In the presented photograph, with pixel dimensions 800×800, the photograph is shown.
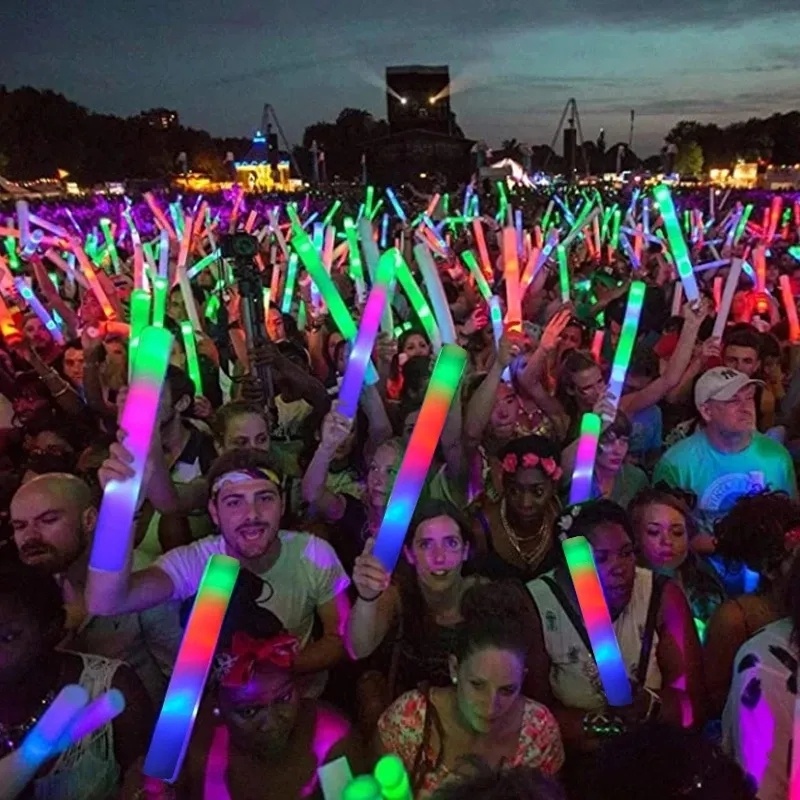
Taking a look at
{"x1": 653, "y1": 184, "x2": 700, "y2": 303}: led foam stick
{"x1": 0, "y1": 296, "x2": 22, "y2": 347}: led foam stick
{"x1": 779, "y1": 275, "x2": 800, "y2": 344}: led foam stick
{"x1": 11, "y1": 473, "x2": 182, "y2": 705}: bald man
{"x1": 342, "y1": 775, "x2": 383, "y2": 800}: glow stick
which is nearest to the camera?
{"x1": 342, "y1": 775, "x2": 383, "y2": 800}: glow stick

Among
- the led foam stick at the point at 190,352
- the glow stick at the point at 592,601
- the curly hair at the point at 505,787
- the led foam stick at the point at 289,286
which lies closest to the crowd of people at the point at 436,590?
the curly hair at the point at 505,787

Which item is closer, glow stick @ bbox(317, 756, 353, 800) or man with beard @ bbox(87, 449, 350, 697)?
glow stick @ bbox(317, 756, 353, 800)

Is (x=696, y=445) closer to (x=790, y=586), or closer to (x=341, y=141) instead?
(x=790, y=586)

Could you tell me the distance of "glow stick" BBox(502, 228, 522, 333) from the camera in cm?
406

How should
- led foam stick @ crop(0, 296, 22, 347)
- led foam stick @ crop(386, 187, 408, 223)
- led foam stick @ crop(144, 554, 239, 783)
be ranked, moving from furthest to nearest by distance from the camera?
led foam stick @ crop(386, 187, 408, 223) → led foam stick @ crop(0, 296, 22, 347) → led foam stick @ crop(144, 554, 239, 783)

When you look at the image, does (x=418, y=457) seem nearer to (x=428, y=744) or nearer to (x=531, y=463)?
(x=428, y=744)

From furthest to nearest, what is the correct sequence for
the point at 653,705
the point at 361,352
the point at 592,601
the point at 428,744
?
the point at 361,352 < the point at 653,705 < the point at 428,744 < the point at 592,601

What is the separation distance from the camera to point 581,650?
8.73 ft

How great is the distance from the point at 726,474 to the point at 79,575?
→ 250 cm

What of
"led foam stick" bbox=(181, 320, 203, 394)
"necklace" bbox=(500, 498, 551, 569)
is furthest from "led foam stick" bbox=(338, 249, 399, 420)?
"led foam stick" bbox=(181, 320, 203, 394)

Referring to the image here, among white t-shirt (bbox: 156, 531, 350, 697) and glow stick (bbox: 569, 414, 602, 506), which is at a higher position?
glow stick (bbox: 569, 414, 602, 506)

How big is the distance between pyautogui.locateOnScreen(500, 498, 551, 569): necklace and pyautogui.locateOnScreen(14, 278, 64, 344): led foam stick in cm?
392

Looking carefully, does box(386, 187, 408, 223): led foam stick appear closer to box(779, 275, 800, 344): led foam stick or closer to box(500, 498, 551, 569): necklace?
box(779, 275, 800, 344): led foam stick

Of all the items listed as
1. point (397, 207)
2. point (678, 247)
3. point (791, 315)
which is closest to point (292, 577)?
point (678, 247)
